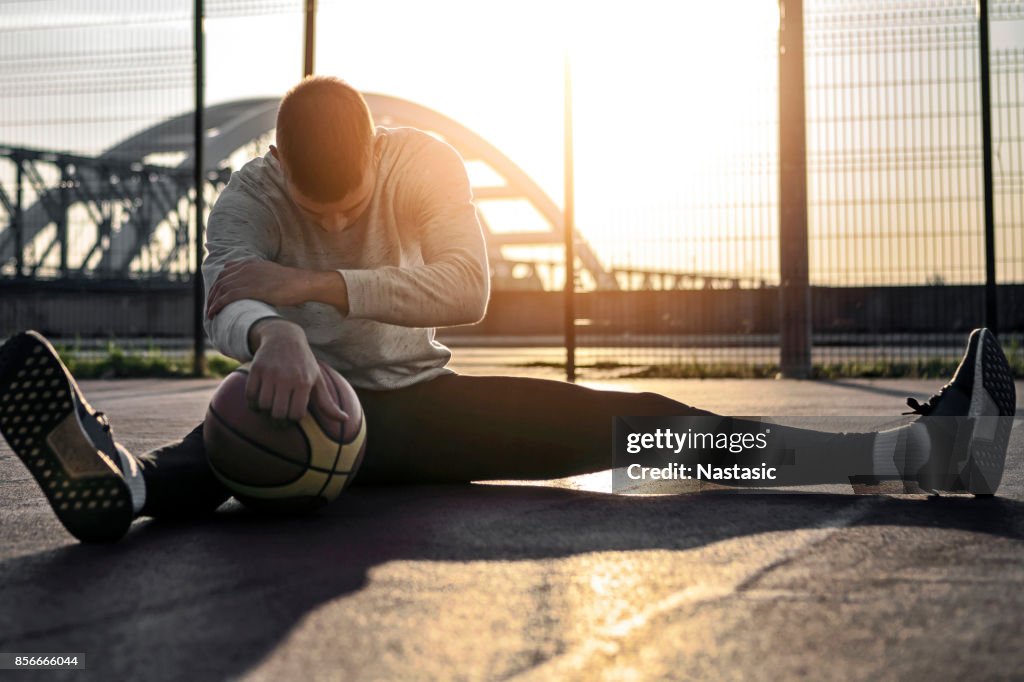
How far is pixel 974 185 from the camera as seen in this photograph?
8.30m

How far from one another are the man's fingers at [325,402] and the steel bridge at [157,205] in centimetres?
663

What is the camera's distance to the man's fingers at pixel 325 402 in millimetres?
2203

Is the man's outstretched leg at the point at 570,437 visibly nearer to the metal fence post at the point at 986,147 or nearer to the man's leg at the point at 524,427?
the man's leg at the point at 524,427

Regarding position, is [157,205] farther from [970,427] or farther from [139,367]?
[970,427]

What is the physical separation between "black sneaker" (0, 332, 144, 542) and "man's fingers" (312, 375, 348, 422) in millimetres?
395

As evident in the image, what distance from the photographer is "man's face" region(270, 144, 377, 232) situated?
235cm

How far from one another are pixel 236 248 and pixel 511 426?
0.79 metres

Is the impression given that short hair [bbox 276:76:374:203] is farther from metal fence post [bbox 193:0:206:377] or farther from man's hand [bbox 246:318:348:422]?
metal fence post [bbox 193:0:206:377]

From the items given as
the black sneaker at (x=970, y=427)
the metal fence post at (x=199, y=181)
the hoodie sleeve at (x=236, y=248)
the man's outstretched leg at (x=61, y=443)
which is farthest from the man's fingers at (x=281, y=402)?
the metal fence post at (x=199, y=181)

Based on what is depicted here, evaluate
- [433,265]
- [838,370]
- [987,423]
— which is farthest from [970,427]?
[838,370]

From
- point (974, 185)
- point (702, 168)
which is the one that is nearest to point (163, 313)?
point (702, 168)

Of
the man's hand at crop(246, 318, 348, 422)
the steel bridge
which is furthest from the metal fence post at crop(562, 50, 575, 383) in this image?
the man's hand at crop(246, 318, 348, 422)

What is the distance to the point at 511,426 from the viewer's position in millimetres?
2740

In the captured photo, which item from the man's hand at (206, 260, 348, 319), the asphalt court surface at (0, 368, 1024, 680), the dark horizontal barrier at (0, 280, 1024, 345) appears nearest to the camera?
the asphalt court surface at (0, 368, 1024, 680)
